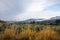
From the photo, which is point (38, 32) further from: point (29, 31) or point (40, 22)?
point (40, 22)

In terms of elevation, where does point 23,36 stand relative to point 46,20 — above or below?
below

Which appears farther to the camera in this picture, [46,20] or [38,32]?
[46,20]

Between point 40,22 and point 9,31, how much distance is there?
262cm

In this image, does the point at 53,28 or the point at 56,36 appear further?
the point at 53,28

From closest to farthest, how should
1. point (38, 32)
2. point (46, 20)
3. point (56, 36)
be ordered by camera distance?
point (56, 36) → point (38, 32) → point (46, 20)

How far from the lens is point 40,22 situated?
1570 centimetres

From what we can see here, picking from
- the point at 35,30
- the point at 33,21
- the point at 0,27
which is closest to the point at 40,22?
the point at 33,21

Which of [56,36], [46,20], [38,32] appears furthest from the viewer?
[46,20]

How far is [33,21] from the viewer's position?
1599 centimetres

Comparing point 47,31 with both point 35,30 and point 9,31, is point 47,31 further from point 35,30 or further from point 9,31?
point 9,31

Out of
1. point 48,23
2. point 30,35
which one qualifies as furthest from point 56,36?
point 48,23

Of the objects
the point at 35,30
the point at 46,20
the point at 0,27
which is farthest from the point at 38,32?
the point at 0,27

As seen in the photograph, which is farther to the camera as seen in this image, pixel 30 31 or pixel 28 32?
pixel 30 31

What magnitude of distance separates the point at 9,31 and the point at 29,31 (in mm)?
1360
